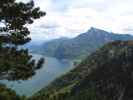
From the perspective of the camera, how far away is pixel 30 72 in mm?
29484

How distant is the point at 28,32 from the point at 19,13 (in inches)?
87.9

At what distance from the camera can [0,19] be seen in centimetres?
2867

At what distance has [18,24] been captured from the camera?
29.5m

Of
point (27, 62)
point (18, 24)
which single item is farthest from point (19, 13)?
point (27, 62)

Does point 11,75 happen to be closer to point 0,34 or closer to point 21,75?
point 21,75

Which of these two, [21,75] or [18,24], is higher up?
[18,24]

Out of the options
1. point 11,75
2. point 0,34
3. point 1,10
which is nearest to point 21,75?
point 11,75

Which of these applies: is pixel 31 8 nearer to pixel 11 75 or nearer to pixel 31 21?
pixel 31 21

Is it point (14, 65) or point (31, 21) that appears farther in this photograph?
point (31, 21)

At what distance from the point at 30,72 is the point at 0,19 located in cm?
579

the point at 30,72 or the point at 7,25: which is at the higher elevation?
the point at 7,25

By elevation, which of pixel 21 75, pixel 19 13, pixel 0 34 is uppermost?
pixel 19 13

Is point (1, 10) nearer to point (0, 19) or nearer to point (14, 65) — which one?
point (0, 19)

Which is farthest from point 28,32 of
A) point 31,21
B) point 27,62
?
point 27,62
